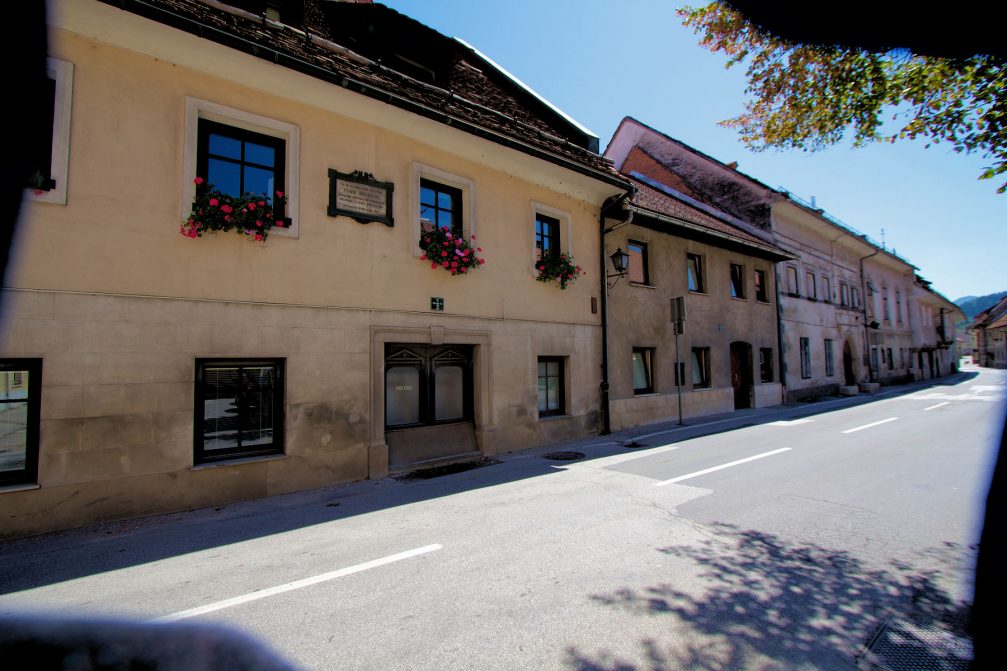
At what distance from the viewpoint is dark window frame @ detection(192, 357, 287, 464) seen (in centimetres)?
597

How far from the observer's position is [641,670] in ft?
7.99

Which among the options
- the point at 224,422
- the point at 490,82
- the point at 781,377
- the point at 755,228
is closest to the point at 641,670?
the point at 224,422

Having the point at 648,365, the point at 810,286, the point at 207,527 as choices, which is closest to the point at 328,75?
the point at 207,527

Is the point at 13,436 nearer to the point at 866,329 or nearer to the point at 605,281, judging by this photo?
the point at 605,281

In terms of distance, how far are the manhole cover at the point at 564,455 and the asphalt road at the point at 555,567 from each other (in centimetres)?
150

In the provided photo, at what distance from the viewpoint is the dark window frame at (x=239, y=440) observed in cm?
597

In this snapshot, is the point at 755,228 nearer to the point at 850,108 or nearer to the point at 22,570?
the point at 850,108

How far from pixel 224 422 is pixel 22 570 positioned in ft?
7.99

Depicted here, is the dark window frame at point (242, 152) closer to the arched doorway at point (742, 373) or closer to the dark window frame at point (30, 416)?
the dark window frame at point (30, 416)

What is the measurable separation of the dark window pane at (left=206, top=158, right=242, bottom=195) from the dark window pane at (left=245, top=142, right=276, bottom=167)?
245 mm

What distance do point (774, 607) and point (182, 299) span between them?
695 centimetres

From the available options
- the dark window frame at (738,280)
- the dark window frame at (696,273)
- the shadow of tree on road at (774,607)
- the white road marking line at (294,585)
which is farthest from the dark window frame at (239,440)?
the dark window frame at (738,280)

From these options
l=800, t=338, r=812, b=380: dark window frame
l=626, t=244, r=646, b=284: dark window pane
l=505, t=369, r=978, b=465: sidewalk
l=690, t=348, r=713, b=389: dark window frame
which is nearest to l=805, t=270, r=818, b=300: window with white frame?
l=800, t=338, r=812, b=380: dark window frame

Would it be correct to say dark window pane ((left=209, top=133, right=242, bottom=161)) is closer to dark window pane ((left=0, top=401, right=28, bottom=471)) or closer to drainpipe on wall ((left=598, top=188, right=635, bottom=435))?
dark window pane ((left=0, top=401, right=28, bottom=471))
